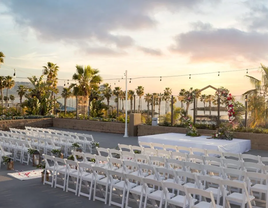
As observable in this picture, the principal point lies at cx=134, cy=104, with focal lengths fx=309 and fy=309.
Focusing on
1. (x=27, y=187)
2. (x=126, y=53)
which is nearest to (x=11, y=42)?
(x=126, y=53)

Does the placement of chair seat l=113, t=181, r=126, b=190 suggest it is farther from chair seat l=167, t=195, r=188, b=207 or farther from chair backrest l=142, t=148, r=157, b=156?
chair backrest l=142, t=148, r=157, b=156

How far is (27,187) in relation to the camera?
7.14 meters

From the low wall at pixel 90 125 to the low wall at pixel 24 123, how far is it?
521 millimetres

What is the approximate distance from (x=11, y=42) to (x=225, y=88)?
13890 mm

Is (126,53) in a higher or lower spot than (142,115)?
higher

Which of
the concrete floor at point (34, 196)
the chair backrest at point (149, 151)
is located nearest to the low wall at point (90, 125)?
the chair backrest at point (149, 151)

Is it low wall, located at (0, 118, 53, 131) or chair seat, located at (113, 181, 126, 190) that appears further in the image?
low wall, located at (0, 118, 53, 131)

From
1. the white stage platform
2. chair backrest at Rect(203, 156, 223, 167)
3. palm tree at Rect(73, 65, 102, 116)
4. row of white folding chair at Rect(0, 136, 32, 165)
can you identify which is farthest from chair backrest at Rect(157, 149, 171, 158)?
palm tree at Rect(73, 65, 102, 116)

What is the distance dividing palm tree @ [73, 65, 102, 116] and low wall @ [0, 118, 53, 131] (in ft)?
12.1

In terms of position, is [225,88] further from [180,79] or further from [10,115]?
[10,115]

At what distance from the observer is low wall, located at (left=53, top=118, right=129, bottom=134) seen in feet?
62.6

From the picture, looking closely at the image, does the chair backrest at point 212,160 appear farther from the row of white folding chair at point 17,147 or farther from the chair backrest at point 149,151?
the row of white folding chair at point 17,147

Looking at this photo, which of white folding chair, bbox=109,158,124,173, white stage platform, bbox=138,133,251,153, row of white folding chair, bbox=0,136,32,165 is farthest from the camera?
white stage platform, bbox=138,133,251,153

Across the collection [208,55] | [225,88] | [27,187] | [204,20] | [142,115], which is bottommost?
[27,187]
